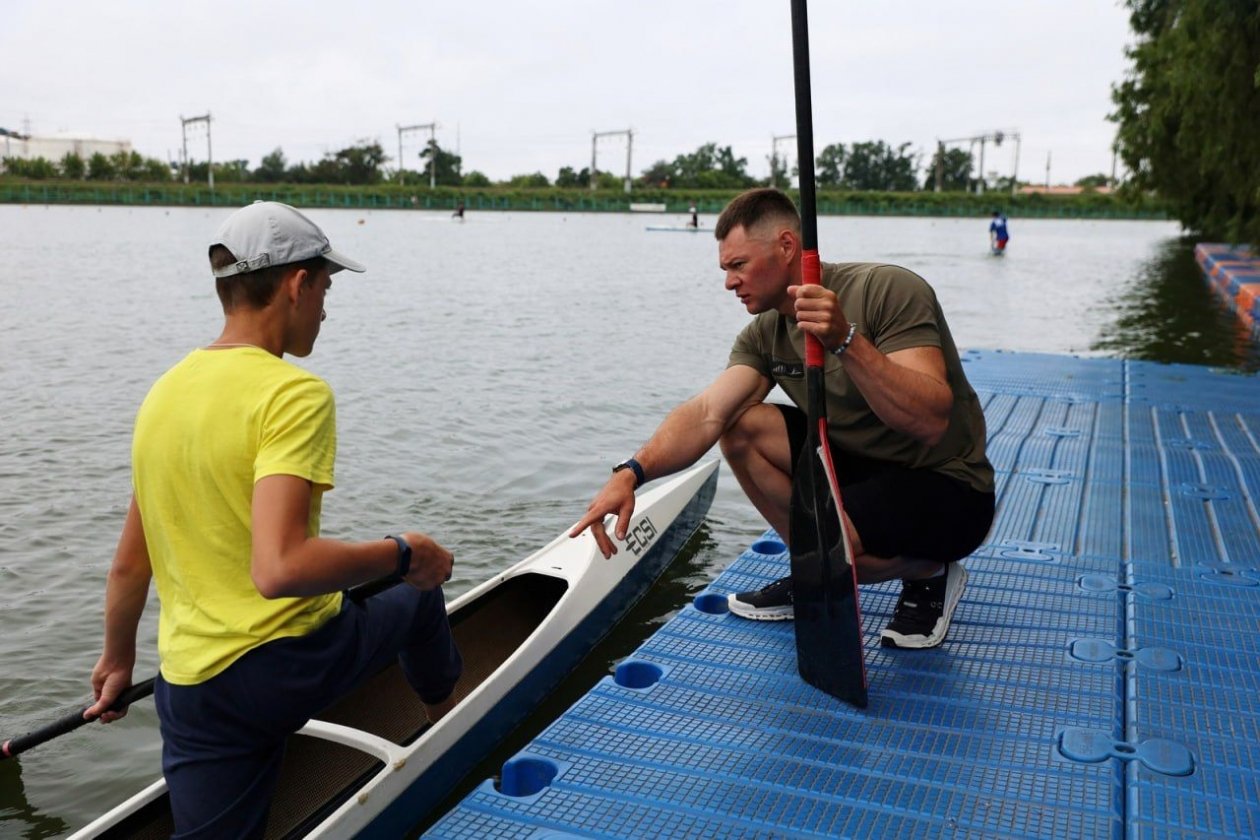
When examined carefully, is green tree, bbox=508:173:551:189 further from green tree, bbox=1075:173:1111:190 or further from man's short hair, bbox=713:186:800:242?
man's short hair, bbox=713:186:800:242

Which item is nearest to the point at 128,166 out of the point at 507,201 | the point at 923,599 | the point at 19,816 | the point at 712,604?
the point at 507,201

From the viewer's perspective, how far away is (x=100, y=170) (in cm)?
10538

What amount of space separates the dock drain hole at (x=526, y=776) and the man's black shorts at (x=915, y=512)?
1484mm

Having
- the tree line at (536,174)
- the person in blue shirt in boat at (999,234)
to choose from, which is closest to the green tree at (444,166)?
the tree line at (536,174)

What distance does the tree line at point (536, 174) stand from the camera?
106m

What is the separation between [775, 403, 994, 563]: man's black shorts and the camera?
4.19m

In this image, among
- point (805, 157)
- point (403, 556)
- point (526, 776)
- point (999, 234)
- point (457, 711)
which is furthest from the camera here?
point (999, 234)

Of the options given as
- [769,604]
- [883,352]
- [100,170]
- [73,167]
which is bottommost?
[769,604]

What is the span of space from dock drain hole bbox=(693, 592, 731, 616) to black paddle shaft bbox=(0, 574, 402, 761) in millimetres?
1959

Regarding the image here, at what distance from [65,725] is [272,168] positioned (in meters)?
125

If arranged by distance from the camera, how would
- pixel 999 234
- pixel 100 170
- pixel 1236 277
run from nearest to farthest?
pixel 1236 277 → pixel 999 234 → pixel 100 170

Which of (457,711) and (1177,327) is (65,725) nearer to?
(457,711)

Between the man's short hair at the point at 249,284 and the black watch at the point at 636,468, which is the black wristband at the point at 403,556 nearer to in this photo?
the man's short hair at the point at 249,284

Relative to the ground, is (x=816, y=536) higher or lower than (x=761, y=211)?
lower
